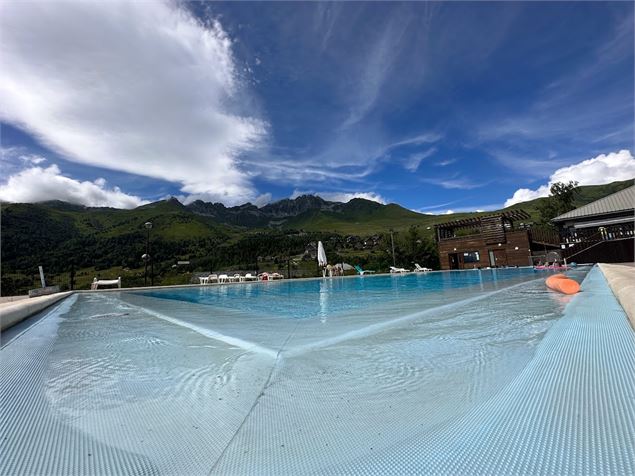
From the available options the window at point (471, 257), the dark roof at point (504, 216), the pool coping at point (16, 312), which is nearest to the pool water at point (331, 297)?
the pool coping at point (16, 312)

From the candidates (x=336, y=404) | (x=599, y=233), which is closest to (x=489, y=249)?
(x=599, y=233)

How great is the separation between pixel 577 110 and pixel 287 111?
16570mm

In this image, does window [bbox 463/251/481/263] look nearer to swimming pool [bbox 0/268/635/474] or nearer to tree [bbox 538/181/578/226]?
tree [bbox 538/181/578/226]

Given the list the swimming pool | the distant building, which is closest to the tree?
the distant building

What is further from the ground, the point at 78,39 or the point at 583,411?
the point at 78,39

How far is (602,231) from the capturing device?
59.2ft

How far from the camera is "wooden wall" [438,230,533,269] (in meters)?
21.3

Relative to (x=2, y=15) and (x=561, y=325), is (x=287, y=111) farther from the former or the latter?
(x=561, y=325)

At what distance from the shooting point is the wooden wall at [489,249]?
21266 mm

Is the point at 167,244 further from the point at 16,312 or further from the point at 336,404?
the point at 336,404

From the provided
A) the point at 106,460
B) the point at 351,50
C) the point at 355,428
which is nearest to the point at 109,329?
the point at 106,460

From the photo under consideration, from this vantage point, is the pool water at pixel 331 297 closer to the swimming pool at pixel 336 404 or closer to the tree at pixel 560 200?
the swimming pool at pixel 336 404

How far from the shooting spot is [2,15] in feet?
17.8

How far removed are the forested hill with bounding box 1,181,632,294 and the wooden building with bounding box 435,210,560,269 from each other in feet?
8.70
